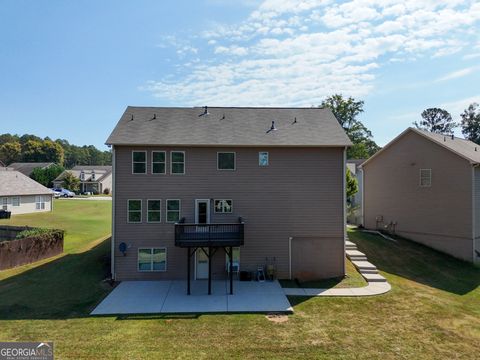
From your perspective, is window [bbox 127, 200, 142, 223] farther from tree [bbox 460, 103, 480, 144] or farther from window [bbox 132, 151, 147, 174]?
tree [bbox 460, 103, 480, 144]

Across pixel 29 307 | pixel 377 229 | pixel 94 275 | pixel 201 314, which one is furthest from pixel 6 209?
pixel 377 229

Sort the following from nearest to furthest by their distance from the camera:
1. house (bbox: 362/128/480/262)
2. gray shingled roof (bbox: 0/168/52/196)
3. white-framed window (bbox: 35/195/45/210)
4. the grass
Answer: the grass < house (bbox: 362/128/480/262) < gray shingled roof (bbox: 0/168/52/196) < white-framed window (bbox: 35/195/45/210)

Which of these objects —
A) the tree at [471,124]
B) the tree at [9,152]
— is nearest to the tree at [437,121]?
the tree at [471,124]

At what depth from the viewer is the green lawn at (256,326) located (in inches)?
376

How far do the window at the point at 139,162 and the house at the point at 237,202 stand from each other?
Result: 0.16 feet

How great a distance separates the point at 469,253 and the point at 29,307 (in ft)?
81.3

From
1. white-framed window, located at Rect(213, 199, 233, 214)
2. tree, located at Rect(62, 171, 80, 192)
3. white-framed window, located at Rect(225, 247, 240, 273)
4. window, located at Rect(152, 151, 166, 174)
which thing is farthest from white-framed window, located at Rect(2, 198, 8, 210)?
white-framed window, located at Rect(225, 247, 240, 273)

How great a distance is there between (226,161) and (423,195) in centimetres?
1550

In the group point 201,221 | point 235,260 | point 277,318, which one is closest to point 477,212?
point 235,260

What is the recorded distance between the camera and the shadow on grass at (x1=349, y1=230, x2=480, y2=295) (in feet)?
55.2

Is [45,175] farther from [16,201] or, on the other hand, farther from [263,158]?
[263,158]

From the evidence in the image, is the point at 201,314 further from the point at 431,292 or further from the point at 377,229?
the point at 377,229

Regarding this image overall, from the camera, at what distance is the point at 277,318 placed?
11828mm

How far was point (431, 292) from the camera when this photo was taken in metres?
14.9
